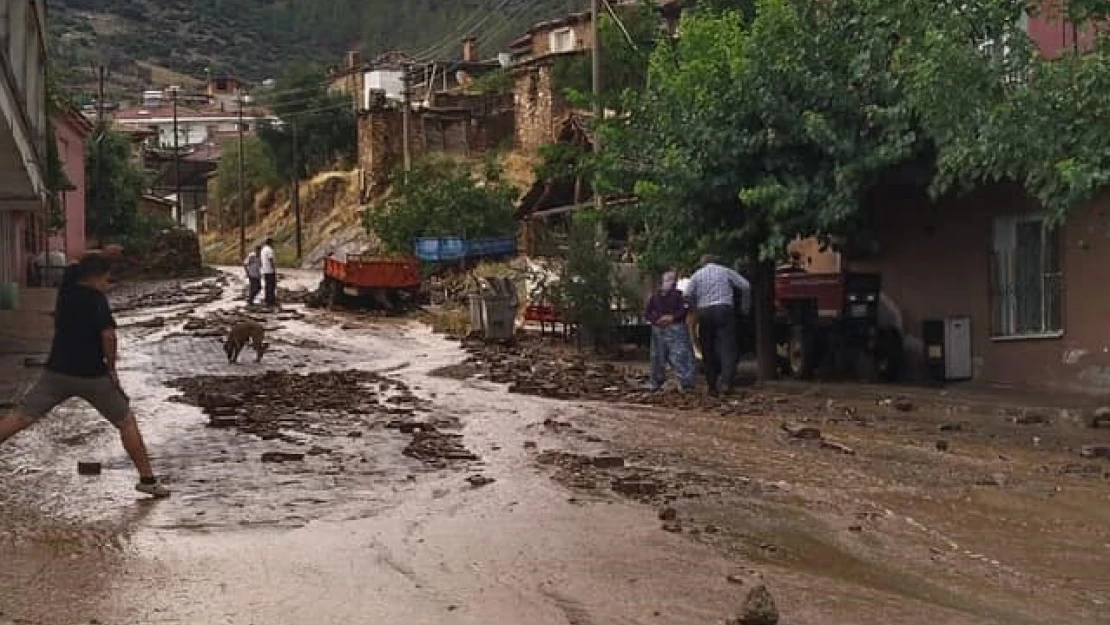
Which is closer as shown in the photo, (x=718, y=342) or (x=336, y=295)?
(x=718, y=342)

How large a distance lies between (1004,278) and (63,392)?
12.9 m

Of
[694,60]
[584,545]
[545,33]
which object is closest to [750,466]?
[584,545]

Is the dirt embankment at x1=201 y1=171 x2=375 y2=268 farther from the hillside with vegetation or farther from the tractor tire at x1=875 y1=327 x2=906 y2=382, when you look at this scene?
the hillside with vegetation

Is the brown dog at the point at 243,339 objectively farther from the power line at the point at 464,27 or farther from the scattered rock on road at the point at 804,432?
the power line at the point at 464,27

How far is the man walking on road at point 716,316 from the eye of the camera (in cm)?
1783

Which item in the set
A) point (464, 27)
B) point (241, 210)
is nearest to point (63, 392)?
point (241, 210)

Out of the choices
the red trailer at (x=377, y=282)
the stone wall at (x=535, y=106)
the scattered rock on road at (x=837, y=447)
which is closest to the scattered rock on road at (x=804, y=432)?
the scattered rock on road at (x=837, y=447)

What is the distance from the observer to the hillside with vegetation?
129m

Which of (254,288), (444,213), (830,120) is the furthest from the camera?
(444,213)

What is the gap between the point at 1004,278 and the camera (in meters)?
19.1

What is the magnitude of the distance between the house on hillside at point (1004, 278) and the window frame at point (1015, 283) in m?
0.01

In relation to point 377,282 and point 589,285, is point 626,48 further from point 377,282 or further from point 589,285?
point 377,282

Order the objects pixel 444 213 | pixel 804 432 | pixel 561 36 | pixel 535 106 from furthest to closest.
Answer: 1. pixel 561 36
2. pixel 535 106
3. pixel 444 213
4. pixel 804 432

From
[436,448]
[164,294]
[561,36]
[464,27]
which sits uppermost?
[464,27]
